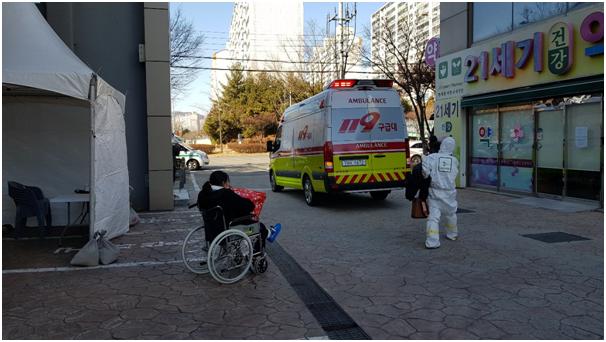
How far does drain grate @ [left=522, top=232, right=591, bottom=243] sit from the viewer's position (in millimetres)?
7094

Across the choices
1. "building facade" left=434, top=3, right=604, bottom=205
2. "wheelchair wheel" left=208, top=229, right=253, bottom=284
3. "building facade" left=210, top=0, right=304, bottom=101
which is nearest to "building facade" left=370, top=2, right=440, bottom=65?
"building facade" left=434, top=3, right=604, bottom=205

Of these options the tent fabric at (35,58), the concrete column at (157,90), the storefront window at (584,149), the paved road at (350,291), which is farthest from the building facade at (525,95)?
the tent fabric at (35,58)

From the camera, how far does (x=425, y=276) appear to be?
17.5 feet

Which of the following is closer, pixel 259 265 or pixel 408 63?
A: pixel 259 265

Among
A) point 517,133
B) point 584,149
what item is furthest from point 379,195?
point 584,149

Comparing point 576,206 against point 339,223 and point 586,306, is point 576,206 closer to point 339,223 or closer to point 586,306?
point 339,223

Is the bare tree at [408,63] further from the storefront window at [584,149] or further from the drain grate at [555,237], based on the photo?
the drain grate at [555,237]

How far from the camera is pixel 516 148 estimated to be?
12227mm

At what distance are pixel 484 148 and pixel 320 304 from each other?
10.3 m

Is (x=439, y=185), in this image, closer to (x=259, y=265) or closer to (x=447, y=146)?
(x=447, y=146)

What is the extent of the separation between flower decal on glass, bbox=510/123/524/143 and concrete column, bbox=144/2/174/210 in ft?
27.4

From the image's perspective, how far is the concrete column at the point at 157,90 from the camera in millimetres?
10086

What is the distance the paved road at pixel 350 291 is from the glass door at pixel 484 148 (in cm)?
529

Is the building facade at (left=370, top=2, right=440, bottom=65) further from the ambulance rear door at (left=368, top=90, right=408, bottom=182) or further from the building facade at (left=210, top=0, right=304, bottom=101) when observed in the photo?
the building facade at (left=210, top=0, right=304, bottom=101)
